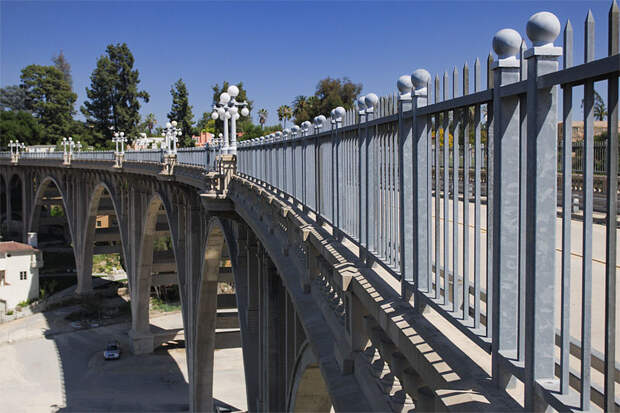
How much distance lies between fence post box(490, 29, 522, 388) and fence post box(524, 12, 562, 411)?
25 cm

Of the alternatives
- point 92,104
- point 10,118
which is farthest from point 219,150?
point 10,118

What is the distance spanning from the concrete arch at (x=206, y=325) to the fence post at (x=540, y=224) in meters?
16.9

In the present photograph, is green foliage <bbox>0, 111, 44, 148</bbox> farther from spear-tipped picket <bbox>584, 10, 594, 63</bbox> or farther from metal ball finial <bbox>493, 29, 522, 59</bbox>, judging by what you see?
spear-tipped picket <bbox>584, 10, 594, 63</bbox>

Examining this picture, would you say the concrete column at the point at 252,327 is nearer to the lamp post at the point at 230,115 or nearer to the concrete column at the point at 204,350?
the lamp post at the point at 230,115

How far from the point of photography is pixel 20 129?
8581 cm

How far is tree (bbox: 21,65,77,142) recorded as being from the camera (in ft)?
290

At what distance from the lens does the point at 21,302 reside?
49.3 meters

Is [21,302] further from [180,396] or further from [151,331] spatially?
[180,396]

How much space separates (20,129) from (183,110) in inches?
915

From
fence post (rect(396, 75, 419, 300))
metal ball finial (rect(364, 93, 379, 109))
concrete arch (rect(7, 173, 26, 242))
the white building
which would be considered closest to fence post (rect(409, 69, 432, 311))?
fence post (rect(396, 75, 419, 300))

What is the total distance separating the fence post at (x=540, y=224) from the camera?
2.31 m

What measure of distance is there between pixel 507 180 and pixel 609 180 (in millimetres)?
762

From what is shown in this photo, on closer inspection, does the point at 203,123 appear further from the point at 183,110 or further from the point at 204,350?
the point at 204,350

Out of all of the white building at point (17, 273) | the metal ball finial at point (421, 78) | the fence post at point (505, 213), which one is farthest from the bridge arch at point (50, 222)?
the fence post at point (505, 213)
